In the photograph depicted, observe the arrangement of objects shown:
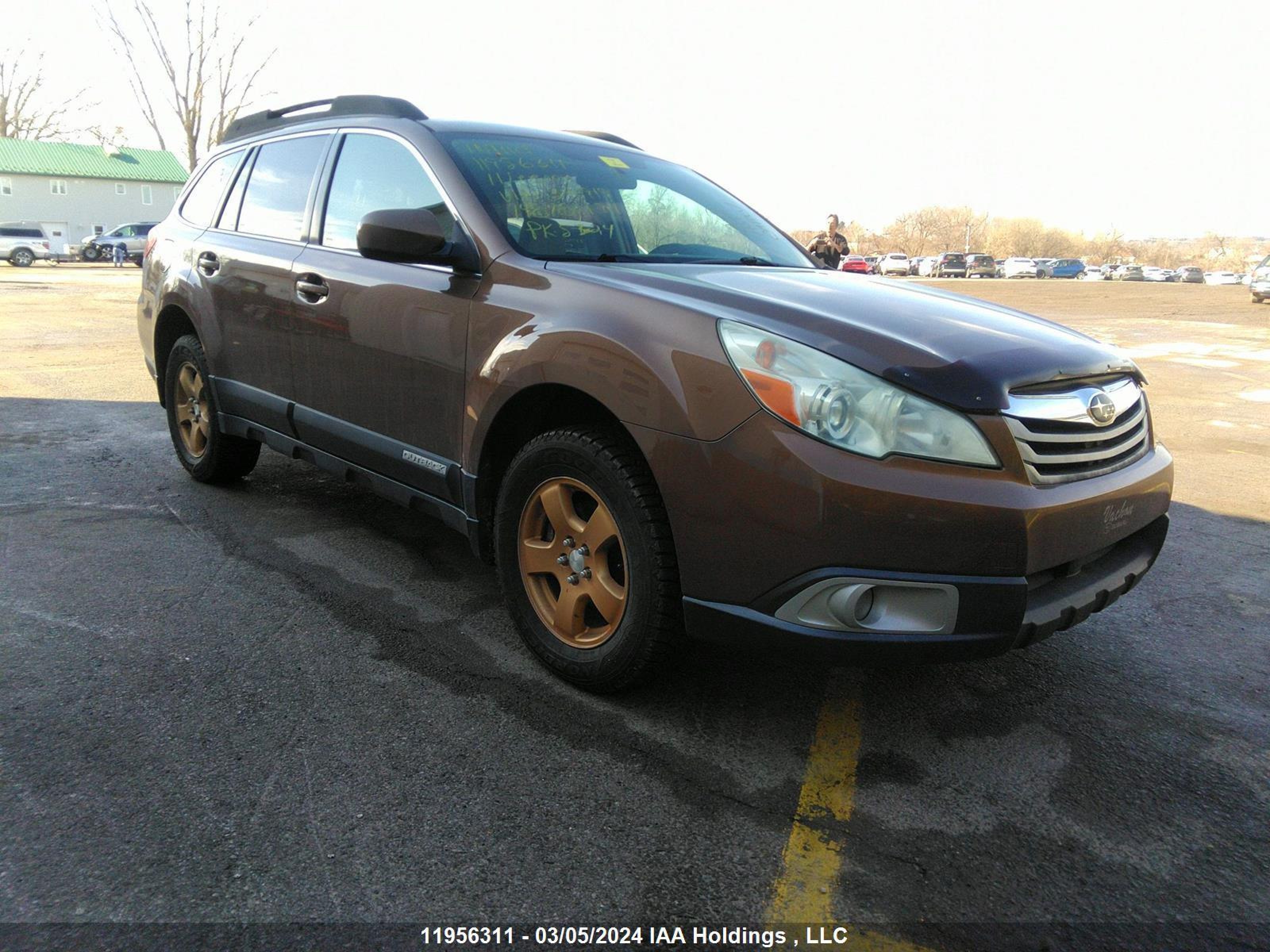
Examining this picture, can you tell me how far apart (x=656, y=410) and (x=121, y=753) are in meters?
1.68

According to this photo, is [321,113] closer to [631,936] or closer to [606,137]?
[606,137]

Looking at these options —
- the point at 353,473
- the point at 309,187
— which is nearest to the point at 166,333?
the point at 309,187

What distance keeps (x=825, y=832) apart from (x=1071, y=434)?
1221 millimetres

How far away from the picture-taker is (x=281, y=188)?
14.0ft

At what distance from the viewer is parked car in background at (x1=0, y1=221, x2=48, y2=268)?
37500mm

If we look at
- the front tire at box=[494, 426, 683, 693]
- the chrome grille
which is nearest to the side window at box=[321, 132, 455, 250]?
the front tire at box=[494, 426, 683, 693]

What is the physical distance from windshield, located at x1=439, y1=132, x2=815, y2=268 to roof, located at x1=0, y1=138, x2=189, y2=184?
2929 inches

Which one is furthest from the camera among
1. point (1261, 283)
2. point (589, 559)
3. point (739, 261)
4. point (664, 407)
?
point (1261, 283)

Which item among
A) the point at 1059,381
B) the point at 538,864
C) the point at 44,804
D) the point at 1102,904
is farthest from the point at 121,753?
the point at 1059,381

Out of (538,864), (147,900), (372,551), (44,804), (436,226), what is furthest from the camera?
(372,551)

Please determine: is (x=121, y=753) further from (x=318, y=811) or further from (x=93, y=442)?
(x=93, y=442)

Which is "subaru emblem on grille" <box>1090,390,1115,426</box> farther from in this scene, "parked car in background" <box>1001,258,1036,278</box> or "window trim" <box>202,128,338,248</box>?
"parked car in background" <box>1001,258,1036,278</box>

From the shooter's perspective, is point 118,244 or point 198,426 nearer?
point 198,426

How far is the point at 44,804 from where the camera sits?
227 centimetres
